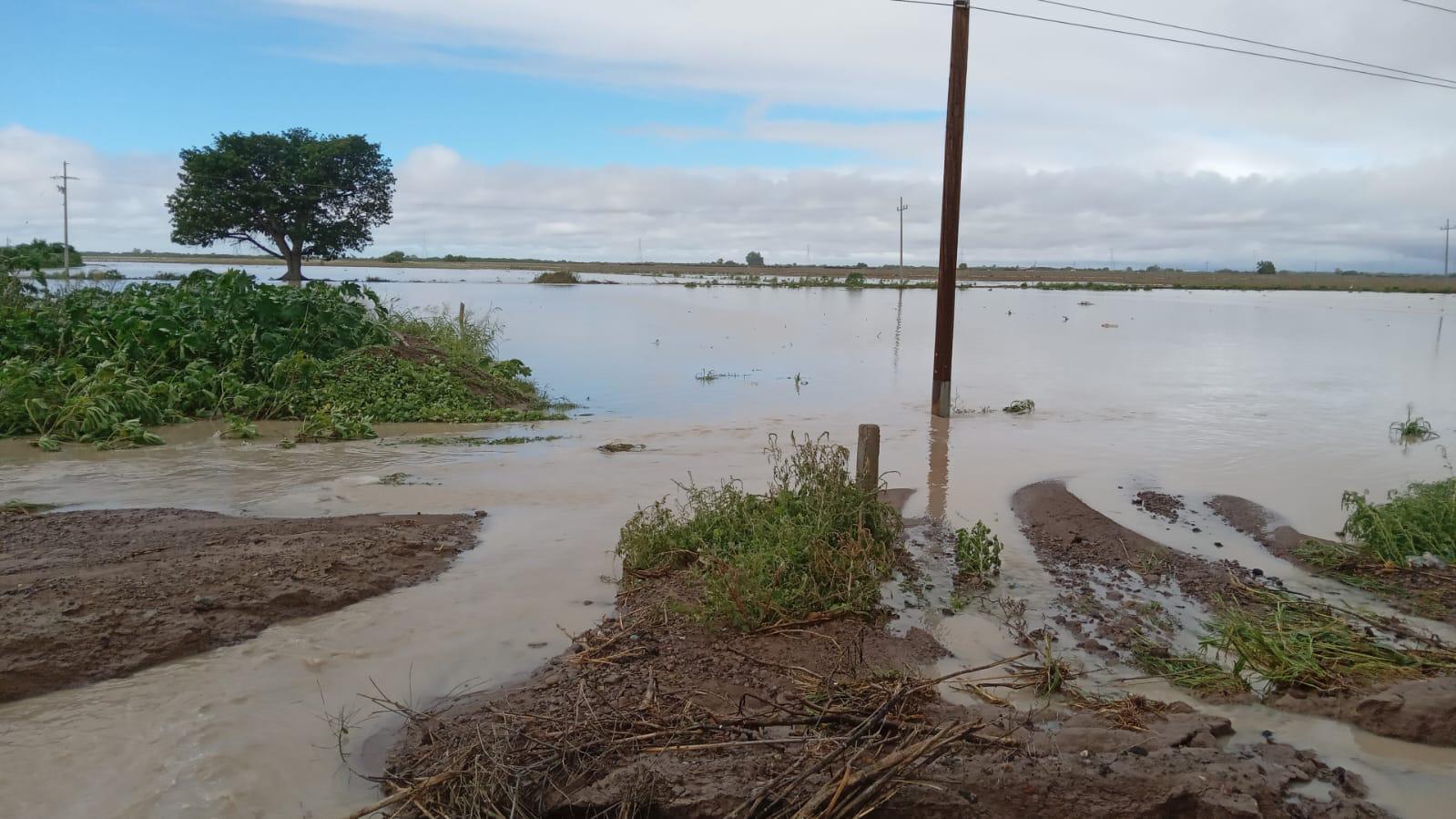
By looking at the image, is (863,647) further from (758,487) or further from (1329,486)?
(1329,486)

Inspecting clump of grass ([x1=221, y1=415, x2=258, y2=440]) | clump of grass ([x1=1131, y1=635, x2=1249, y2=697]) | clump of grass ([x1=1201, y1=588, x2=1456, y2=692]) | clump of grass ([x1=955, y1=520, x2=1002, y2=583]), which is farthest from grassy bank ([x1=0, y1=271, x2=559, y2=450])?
clump of grass ([x1=1201, y1=588, x2=1456, y2=692])

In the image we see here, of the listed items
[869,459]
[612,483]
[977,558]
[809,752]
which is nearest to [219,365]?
[612,483]

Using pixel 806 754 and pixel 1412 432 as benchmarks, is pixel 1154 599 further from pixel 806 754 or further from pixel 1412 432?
pixel 1412 432

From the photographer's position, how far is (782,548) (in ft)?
17.5

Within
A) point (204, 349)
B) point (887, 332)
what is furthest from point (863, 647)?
point (887, 332)

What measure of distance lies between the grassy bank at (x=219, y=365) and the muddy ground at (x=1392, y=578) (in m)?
9.13

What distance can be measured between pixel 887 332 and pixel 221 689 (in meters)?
26.8

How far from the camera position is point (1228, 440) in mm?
11891

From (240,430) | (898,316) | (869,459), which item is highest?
(898,316)

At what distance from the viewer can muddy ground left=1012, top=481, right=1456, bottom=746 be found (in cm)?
415

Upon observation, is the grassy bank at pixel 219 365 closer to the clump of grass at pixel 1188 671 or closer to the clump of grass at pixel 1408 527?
the clump of grass at pixel 1188 671

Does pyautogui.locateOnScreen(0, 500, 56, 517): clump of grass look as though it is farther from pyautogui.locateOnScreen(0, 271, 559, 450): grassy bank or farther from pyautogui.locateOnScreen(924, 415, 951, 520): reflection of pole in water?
pyautogui.locateOnScreen(924, 415, 951, 520): reflection of pole in water

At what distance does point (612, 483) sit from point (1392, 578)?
20.9 feet

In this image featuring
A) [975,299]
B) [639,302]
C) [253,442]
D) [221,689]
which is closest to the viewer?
[221,689]
